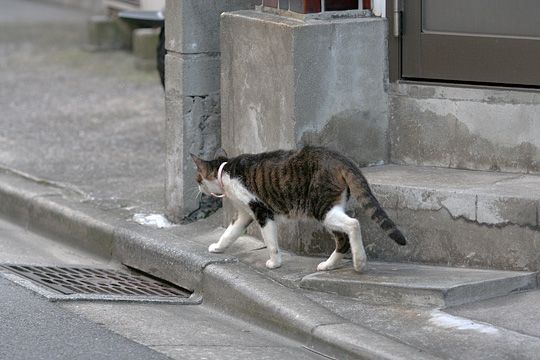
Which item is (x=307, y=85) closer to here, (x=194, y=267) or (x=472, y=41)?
(x=472, y=41)

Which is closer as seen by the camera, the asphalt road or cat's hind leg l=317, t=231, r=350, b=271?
the asphalt road

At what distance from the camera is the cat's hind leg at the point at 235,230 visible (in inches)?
286

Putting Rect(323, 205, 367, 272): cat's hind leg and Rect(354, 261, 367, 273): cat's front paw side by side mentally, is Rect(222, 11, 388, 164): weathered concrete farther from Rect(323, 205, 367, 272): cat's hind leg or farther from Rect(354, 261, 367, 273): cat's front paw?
Rect(354, 261, 367, 273): cat's front paw

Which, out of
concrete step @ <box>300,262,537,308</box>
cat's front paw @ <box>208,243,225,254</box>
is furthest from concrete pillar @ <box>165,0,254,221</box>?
concrete step @ <box>300,262,537,308</box>

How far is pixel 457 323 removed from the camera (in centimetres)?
607

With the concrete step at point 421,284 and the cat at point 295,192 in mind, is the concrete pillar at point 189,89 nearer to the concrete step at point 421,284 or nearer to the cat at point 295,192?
the cat at point 295,192

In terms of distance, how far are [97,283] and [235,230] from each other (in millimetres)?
932

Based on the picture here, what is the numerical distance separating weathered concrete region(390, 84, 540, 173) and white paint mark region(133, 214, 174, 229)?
165 centimetres

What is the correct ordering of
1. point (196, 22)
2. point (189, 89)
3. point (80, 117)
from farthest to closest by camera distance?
point (80, 117) → point (189, 89) → point (196, 22)

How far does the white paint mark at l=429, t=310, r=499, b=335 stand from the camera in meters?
5.97

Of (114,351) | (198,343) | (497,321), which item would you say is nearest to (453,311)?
(497,321)

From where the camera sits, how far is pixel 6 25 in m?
16.0

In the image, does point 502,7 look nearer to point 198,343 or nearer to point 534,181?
point 534,181

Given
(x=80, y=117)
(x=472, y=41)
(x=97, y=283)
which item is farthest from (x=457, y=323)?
(x=80, y=117)
